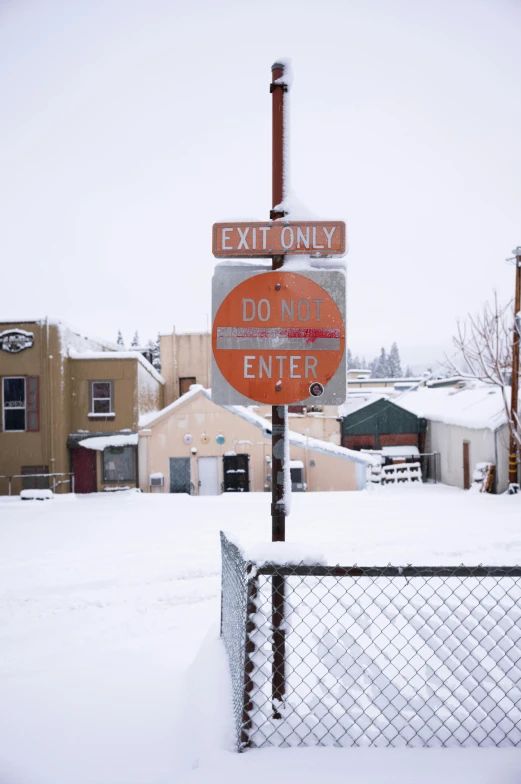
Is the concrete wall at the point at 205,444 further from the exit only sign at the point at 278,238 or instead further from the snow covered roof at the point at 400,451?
the exit only sign at the point at 278,238

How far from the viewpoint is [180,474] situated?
19.5m

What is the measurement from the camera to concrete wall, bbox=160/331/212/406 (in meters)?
26.8

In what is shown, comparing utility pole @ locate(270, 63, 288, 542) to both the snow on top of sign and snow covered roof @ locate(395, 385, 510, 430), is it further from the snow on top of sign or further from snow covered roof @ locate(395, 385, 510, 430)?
snow covered roof @ locate(395, 385, 510, 430)

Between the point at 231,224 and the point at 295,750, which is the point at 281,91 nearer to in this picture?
the point at 231,224

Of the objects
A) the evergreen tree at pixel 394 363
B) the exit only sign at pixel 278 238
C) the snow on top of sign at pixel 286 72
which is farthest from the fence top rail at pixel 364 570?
the evergreen tree at pixel 394 363

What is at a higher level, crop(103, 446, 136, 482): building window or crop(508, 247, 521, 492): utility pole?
crop(508, 247, 521, 492): utility pole

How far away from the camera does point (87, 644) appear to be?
4.30 metres

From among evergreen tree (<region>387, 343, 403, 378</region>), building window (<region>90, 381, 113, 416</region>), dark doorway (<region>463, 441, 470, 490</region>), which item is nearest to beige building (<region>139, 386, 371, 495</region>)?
building window (<region>90, 381, 113, 416</region>)

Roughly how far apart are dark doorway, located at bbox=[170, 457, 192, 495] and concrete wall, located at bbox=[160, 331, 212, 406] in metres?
7.78

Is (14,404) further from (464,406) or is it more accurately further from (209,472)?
(464,406)

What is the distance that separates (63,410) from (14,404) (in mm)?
1990

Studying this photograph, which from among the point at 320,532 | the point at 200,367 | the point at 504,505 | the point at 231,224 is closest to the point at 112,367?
the point at 200,367

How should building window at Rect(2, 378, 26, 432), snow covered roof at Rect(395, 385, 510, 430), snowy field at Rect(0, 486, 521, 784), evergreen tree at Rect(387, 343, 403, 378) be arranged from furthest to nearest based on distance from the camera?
evergreen tree at Rect(387, 343, 403, 378) → snow covered roof at Rect(395, 385, 510, 430) → building window at Rect(2, 378, 26, 432) → snowy field at Rect(0, 486, 521, 784)

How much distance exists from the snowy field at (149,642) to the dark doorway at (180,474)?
24.3 feet
